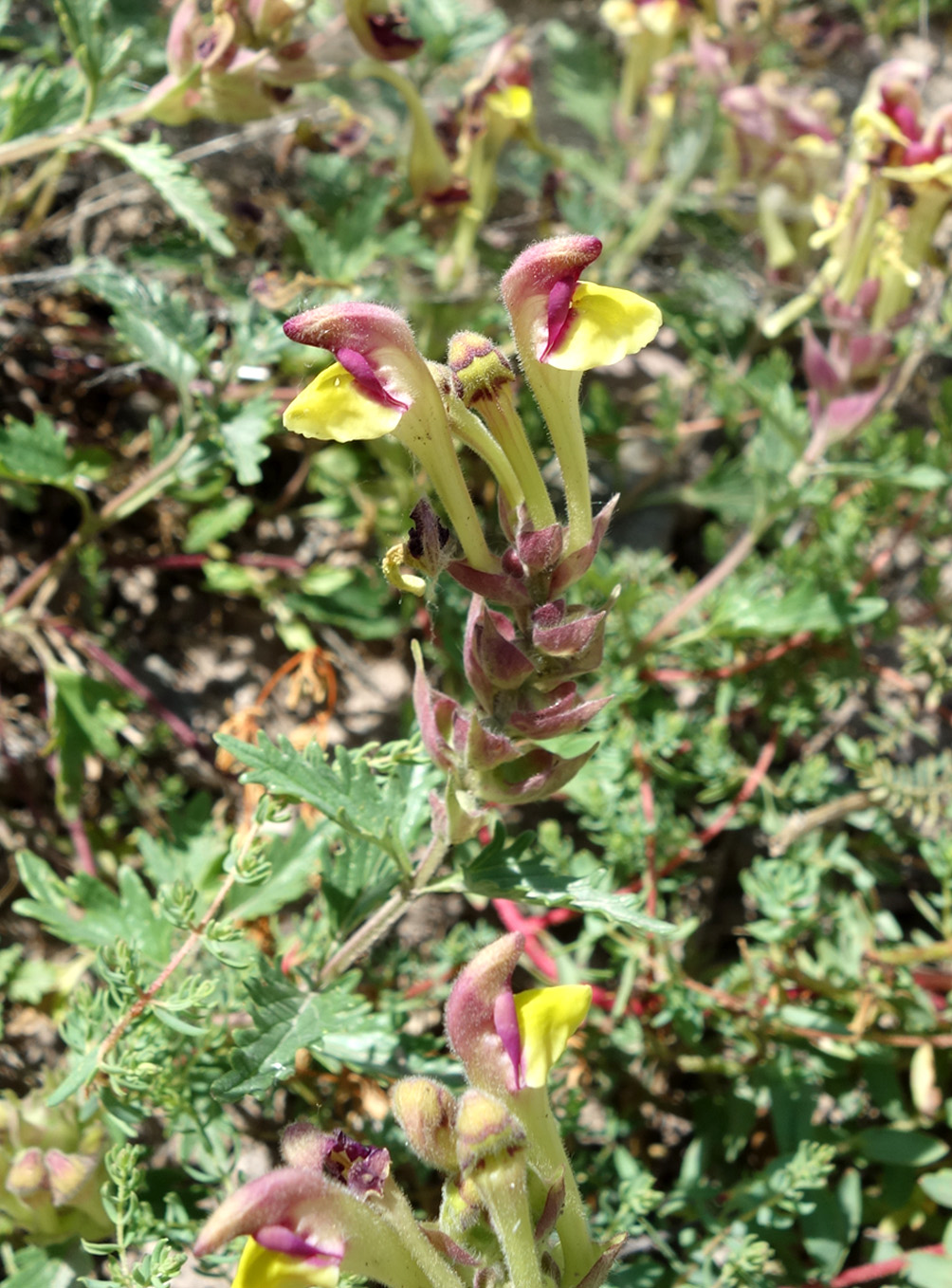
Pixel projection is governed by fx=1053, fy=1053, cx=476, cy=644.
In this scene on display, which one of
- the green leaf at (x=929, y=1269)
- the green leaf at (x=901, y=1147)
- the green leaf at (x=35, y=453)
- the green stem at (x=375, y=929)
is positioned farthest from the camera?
the green leaf at (x=35, y=453)

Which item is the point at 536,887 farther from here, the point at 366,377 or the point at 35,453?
the point at 35,453

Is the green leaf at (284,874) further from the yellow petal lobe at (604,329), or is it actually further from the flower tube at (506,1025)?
the yellow petal lobe at (604,329)

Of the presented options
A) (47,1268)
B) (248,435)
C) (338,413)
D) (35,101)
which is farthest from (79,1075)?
(35,101)

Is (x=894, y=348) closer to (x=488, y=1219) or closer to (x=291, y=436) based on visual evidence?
(x=291, y=436)

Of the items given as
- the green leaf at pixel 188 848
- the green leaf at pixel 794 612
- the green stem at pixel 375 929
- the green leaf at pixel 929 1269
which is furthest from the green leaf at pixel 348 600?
the green leaf at pixel 929 1269

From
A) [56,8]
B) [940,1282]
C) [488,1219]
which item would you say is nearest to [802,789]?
[940,1282]

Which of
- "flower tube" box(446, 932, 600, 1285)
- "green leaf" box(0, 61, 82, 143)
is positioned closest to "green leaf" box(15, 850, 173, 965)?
"flower tube" box(446, 932, 600, 1285)
